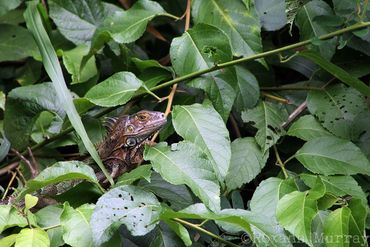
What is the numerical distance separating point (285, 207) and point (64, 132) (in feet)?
2.98

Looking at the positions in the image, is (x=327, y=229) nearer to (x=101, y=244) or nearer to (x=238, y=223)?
(x=238, y=223)

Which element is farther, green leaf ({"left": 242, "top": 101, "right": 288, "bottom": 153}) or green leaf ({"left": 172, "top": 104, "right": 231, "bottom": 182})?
green leaf ({"left": 242, "top": 101, "right": 288, "bottom": 153})

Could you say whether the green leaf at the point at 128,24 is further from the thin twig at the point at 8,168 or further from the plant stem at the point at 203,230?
the plant stem at the point at 203,230

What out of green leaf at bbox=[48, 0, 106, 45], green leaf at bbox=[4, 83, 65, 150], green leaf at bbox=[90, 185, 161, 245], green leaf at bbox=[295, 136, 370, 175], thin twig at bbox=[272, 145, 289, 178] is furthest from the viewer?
green leaf at bbox=[48, 0, 106, 45]

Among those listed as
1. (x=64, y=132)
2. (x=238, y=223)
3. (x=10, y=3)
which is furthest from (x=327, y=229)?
(x=10, y=3)

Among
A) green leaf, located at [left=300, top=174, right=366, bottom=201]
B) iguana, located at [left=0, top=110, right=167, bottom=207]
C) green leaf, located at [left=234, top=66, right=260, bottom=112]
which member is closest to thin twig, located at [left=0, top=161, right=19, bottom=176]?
iguana, located at [left=0, top=110, right=167, bottom=207]

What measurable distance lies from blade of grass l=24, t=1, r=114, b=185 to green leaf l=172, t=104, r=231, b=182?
264mm

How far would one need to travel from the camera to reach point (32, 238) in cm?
156

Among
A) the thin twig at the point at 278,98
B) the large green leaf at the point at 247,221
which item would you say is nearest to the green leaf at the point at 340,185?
the large green leaf at the point at 247,221

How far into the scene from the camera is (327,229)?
159cm

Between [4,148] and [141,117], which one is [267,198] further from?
[4,148]

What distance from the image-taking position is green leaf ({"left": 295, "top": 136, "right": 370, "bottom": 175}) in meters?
1.88

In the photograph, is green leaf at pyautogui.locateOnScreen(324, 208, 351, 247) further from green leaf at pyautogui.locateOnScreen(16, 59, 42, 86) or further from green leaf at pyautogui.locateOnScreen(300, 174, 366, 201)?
green leaf at pyautogui.locateOnScreen(16, 59, 42, 86)

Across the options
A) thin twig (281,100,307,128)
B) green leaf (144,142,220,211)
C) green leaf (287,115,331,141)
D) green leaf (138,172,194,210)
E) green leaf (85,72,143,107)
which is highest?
green leaf (85,72,143,107)
